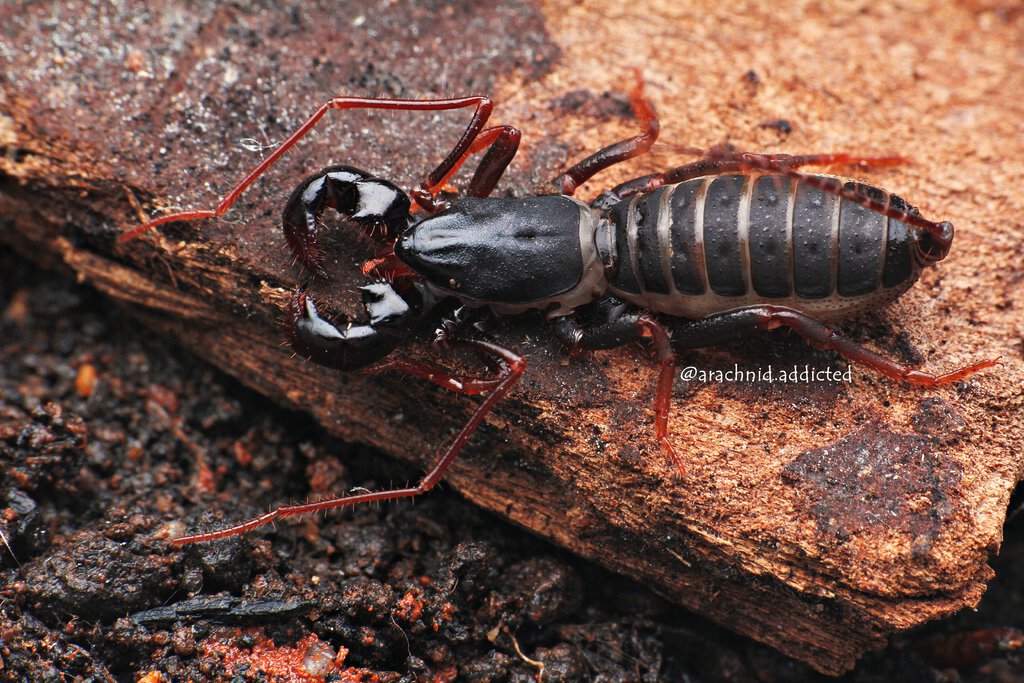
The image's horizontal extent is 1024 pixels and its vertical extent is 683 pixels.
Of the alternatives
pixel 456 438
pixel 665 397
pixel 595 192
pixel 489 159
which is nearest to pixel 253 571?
pixel 456 438

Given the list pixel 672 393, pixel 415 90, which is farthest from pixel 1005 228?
pixel 415 90

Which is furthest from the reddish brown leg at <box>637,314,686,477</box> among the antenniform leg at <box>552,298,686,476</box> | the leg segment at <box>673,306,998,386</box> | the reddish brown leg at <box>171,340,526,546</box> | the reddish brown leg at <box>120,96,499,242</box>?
the reddish brown leg at <box>120,96,499,242</box>

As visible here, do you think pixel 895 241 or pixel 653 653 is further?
pixel 653 653

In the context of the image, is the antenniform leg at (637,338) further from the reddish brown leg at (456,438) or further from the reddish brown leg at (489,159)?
the reddish brown leg at (489,159)

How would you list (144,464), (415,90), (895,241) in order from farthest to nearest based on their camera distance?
1. (415,90)
2. (144,464)
3. (895,241)

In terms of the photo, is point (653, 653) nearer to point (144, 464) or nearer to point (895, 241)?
point (895, 241)

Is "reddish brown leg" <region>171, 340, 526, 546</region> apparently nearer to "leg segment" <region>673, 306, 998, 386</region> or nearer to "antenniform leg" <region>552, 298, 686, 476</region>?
"antenniform leg" <region>552, 298, 686, 476</region>
